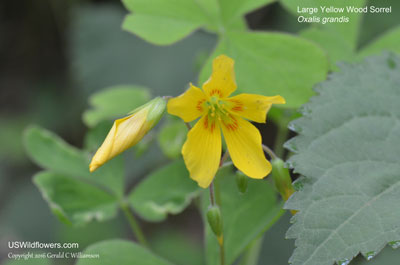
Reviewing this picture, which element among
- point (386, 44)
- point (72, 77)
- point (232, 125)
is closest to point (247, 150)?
point (232, 125)

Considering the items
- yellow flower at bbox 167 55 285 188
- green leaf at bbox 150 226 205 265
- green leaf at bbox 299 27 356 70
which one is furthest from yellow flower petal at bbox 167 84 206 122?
green leaf at bbox 150 226 205 265

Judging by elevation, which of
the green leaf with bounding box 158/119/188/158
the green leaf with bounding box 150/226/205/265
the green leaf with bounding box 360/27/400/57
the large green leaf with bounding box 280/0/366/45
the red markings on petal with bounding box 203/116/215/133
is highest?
the large green leaf with bounding box 280/0/366/45

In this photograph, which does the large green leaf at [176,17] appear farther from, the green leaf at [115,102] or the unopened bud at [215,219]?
the unopened bud at [215,219]

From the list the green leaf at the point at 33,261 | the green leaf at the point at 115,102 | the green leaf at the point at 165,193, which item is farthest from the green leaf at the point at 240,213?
the green leaf at the point at 115,102

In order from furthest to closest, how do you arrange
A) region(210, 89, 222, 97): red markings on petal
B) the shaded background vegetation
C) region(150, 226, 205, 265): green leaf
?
the shaded background vegetation → region(150, 226, 205, 265): green leaf → region(210, 89, 222, 97): red markings on petal

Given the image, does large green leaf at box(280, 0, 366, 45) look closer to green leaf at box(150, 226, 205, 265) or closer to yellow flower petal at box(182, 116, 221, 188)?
yellow flower petal at box(182, 116, 221, 188)

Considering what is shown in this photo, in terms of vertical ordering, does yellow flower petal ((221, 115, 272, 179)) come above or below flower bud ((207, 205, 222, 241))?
above
